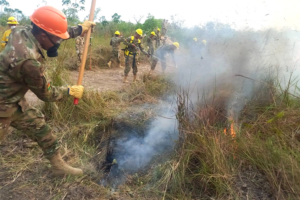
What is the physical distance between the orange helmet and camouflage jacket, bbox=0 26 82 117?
0.14 m

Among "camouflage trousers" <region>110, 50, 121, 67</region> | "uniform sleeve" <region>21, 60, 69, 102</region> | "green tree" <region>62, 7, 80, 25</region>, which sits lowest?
"camouflage trousers" <region>110, 50, 121, 67</region>

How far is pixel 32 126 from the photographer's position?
2482 mm

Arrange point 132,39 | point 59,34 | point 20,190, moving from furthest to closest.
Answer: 1. point 132,39
2. point 20,190
3. point 59,34

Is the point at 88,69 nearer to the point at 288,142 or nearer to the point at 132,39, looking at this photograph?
the point at 132,39

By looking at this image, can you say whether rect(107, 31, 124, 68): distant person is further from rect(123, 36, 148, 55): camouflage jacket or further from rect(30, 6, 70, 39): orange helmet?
rect(30, 6, 70, 39): orange helmet

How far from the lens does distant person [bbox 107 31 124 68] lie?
10117 mm

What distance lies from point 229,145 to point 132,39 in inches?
244

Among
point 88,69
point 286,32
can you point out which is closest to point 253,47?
point 286,32

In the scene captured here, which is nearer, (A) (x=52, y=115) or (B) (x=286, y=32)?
(A) (x=52, y=115)

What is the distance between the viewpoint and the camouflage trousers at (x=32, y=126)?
7.63 ft

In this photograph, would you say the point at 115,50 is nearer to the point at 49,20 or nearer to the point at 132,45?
the point at 132,45

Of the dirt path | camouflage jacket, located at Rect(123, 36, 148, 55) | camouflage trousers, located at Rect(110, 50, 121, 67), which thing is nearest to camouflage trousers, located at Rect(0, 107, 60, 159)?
the dirt path

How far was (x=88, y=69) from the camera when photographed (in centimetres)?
1016

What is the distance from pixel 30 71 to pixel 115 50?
8.65 m
